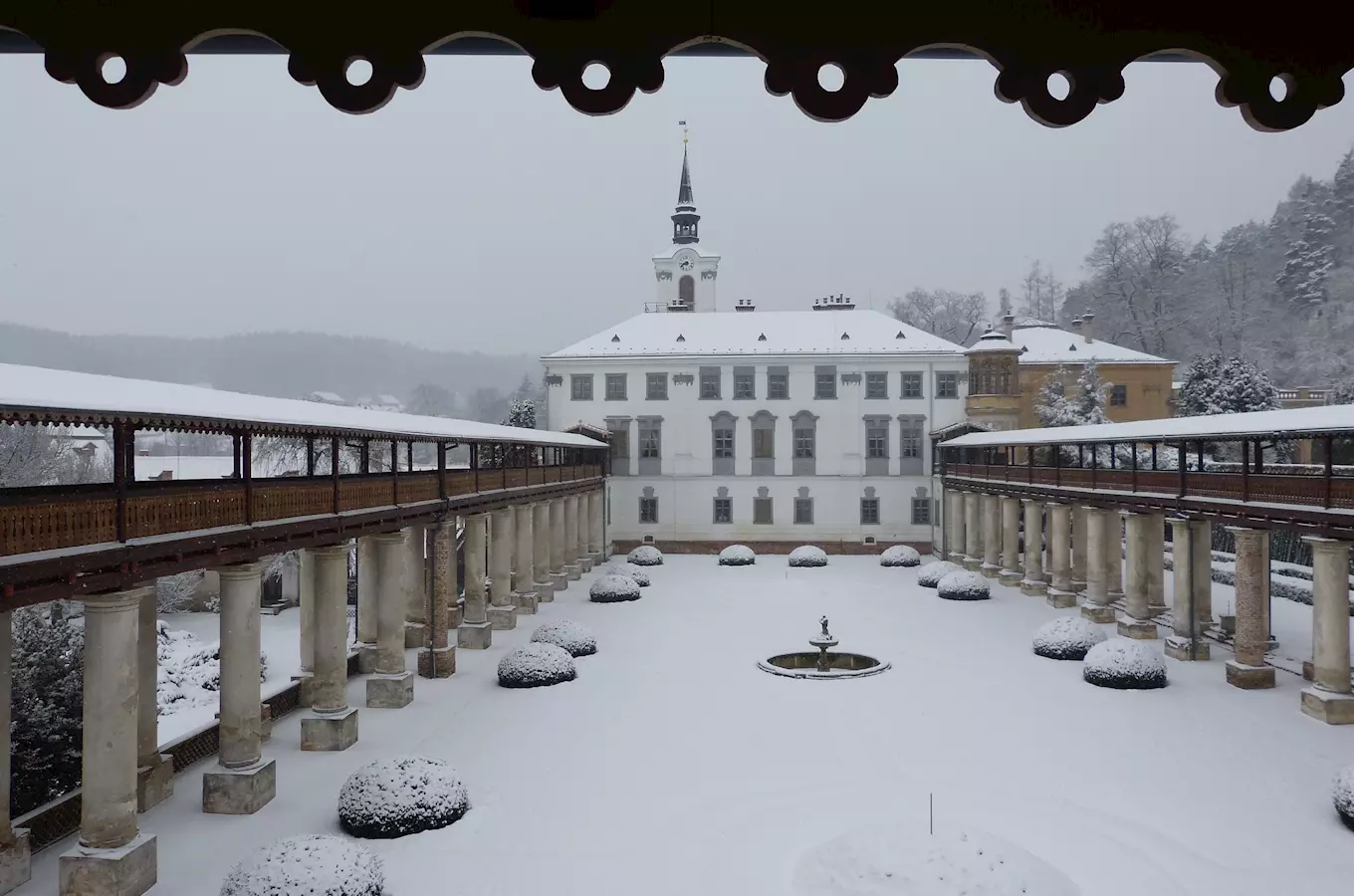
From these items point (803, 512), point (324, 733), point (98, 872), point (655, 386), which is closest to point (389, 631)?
point (324, 733)

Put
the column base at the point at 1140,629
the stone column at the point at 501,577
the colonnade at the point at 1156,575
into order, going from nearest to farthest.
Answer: the colonnade at the point at 1156,575 < the column base at the point at 1140,629 < the stone column at the point at 501,577

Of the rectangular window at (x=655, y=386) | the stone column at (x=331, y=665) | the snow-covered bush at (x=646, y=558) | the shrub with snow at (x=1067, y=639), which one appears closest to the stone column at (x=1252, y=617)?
the shrub with snow at (x=1067, y=639)

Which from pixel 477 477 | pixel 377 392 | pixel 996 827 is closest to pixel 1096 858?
pixel 996 827

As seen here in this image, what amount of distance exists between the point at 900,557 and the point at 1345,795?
3141 centimetres

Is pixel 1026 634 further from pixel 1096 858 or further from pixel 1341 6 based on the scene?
pixel 1341 6

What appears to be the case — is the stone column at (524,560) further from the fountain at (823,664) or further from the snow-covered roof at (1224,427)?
the snow-covered roof at (1224,427)

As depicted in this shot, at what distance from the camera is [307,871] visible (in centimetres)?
1119

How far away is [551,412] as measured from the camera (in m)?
53.2

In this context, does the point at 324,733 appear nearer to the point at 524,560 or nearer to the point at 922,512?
the point at 524,560

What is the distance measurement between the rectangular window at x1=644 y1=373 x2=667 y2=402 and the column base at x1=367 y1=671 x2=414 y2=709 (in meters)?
32.0

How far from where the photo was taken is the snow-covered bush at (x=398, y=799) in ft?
46.0

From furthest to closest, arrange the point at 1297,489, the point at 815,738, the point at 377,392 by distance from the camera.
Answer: the point at 377,392, the point at 1297,489, the point at 815,738

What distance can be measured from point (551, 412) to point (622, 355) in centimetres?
529

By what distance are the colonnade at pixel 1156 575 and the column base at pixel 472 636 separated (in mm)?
19487
